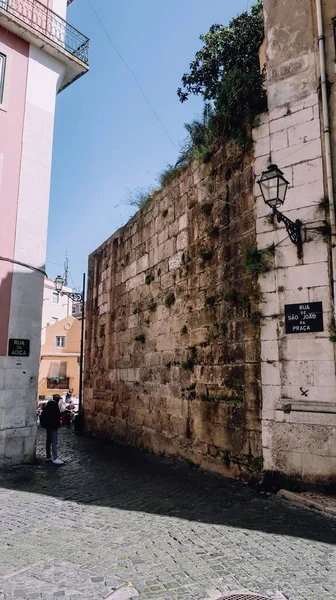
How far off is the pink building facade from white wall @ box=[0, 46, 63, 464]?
0.02m

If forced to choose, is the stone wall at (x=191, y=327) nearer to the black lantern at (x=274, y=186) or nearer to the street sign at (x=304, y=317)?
the street sign at (x=304, y=317)

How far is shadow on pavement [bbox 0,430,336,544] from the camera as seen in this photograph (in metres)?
4.73

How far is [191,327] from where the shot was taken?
812 centimetres

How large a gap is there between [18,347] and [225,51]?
11.0 meters

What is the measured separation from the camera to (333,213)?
5.77 metres

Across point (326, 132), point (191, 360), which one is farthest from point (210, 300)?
point (326, 132)

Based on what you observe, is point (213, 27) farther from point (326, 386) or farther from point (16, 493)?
point (16, 493)

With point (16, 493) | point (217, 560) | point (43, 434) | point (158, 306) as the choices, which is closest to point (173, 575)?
point (217, 560)

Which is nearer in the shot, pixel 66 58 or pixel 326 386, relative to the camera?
pixel 326 386

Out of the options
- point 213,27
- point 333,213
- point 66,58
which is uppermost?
point 213,27

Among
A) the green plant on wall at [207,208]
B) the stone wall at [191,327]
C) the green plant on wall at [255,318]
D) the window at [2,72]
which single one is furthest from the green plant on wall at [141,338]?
the window at [2,72]

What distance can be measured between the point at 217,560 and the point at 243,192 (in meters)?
5.13

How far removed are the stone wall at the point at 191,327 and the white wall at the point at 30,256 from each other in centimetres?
233

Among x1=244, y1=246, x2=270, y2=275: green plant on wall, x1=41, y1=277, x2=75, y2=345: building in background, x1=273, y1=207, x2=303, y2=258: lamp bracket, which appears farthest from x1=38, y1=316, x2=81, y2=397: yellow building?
x1=273, y1=207, x2=303, y2=258: lamp bracket
